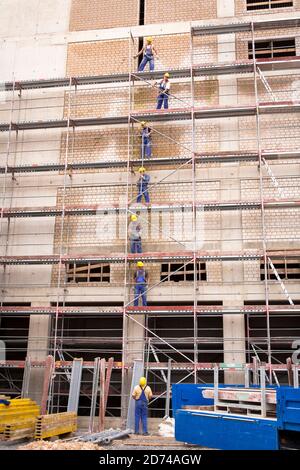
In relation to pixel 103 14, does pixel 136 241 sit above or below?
below

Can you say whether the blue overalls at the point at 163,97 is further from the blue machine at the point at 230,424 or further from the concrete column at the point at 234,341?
the blue machine at the point at 230,424

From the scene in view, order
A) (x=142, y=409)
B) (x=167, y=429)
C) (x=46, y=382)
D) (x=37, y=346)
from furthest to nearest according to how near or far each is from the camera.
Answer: (x=37, y=346)
(x=46, y=382)
(x=142, y=409)
(x=167, y=429)

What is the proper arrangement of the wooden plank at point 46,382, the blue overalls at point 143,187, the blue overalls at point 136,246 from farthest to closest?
the blue overalls at point 143,187, the blue overalls at point 136,246, the wooden plank at point 46,382

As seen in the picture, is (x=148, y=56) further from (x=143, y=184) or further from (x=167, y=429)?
(x=167, y=429)

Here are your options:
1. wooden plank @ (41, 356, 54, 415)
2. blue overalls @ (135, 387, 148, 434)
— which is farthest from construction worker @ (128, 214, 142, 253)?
blue overalls @ (135, 387, 148, 434)

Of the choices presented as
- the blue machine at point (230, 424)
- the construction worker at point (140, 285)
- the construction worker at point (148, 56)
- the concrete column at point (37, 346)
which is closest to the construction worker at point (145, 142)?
the construction worker at point (148, 56)

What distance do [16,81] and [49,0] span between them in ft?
15.3

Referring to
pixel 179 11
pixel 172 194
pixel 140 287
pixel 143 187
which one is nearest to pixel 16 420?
pixel 140 287

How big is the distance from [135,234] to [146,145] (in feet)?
10.8

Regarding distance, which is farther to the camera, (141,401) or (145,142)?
(145,142)

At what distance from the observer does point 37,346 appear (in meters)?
16.9

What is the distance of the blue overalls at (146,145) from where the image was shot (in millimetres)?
18031

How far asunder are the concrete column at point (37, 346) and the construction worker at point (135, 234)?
365 centimetres
